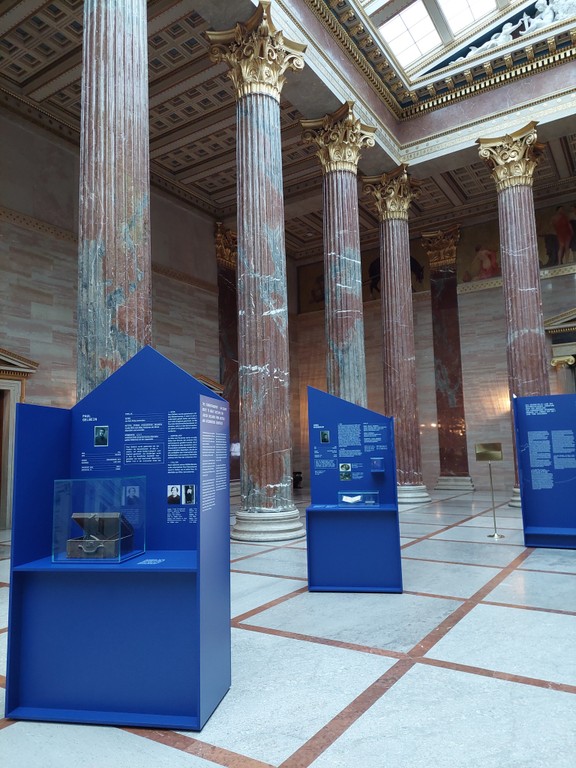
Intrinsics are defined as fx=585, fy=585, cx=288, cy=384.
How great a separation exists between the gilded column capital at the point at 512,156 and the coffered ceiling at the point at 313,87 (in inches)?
11.5

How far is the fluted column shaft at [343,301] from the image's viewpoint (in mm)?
10789

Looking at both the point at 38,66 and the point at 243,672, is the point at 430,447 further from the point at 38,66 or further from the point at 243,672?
the point at 243,672

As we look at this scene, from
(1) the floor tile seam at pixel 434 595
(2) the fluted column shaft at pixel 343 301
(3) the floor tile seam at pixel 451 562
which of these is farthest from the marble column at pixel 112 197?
(2) the fluted column shaft at pixel 343 301

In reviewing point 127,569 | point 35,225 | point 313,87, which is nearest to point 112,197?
point 127,569

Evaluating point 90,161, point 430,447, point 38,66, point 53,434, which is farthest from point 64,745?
point 430,447

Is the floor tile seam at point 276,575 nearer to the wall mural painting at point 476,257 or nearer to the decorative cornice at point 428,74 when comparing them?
the decorative cornice at point 428,74

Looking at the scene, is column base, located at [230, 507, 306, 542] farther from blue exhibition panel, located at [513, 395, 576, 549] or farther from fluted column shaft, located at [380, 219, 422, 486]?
fluted column shaft, located at [380, 219, 422, 486]

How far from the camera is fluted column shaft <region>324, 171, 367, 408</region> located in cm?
1079

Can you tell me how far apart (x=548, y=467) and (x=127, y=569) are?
6228mm

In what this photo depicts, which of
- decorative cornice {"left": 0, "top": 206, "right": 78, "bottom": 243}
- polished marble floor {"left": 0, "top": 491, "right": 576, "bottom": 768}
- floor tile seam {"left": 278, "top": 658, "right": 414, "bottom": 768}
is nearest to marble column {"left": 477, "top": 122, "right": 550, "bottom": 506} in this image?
polished marble floor {"left": 0, "top": 491, "right": 576, "bottom": 768}

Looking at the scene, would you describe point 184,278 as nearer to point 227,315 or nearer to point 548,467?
point 227,315

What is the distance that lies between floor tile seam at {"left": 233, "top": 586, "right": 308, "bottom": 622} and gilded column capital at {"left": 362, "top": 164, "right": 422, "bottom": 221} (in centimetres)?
1058

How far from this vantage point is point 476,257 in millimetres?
18781

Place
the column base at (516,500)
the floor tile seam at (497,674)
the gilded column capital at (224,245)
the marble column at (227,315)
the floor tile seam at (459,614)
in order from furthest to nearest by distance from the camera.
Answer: the gilded column capital at (224,245), the marble column at (227,315), the column base at (516,500), the floor tile seam at (459,614), the floor tile seam at (497,674)
